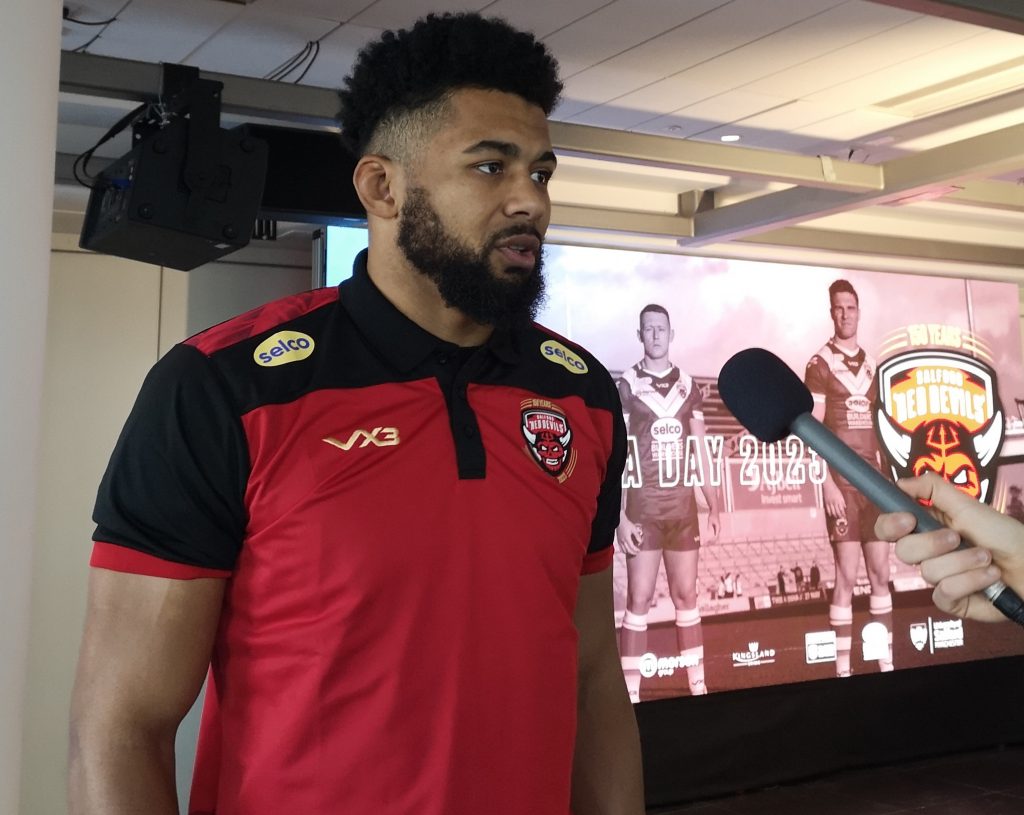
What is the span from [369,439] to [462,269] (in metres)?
0.24

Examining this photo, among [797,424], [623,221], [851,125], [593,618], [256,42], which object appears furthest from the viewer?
[623,221]

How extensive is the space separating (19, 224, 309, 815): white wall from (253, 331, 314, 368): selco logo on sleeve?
14.1ft

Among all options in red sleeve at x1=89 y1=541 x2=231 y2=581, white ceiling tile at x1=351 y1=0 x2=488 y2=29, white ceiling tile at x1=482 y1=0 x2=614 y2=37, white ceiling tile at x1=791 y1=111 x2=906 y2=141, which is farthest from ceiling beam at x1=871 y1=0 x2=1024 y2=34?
red sleeve at x1=89 y1=541 x2=231 y2=581

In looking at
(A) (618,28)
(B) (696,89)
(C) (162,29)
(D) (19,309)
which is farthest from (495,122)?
(B) (696,89)

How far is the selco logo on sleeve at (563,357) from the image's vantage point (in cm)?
149

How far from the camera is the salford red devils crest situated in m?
1.35

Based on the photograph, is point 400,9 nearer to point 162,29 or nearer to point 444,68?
point 162,29

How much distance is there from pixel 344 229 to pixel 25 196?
3.30m

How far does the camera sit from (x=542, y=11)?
359 centimetres

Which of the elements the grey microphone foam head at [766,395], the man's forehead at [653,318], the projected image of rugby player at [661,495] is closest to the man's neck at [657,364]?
the projected image of rugby player at [661,495]

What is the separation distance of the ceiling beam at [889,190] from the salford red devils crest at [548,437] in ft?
12.1

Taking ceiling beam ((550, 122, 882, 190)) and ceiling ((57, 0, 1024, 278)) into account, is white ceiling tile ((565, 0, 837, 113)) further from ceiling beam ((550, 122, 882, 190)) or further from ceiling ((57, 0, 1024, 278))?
ceiling beam ((550, 122, 882, 190))

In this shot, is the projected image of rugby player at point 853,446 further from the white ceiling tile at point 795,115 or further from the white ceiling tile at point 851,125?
the white ceiling tile at point 795,115

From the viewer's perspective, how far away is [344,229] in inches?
186
